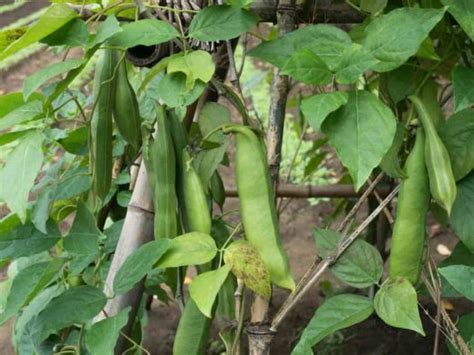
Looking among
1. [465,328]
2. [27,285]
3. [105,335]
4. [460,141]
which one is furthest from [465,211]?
[27,285]

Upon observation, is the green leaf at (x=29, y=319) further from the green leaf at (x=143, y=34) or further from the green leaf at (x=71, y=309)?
the green leaf at (x=143, y=34)

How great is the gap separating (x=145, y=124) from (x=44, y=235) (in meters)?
0.24

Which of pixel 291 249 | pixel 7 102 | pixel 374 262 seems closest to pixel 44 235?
pixel 7 102

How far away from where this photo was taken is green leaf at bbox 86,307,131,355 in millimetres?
1016

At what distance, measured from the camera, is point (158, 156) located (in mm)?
1075

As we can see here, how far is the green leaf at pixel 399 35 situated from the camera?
0.96 meters

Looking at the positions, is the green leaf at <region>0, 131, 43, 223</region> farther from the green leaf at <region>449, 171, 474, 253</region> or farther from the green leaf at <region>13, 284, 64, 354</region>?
the green leaf at <region>449, 171, 474, 253</region>

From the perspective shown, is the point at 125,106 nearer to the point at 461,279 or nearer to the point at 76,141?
the point at 76,141

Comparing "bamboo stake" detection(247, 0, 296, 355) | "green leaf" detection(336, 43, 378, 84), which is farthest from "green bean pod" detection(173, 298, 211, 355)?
"green leaf" detection(336, 43, 378, 84)

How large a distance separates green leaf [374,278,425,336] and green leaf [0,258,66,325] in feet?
1.54

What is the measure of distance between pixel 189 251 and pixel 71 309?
20 centimetres

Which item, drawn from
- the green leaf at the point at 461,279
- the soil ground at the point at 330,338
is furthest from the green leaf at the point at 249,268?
the soil ground at the point at 330,338

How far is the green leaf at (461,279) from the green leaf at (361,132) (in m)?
0.17

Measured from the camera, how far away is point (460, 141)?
110cm
